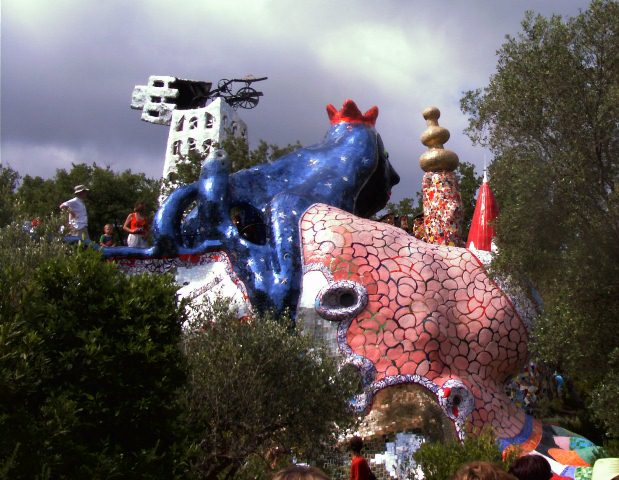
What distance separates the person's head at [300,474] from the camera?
3264 mm

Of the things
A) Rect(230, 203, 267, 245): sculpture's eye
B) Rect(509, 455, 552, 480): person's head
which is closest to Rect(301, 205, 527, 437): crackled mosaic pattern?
Rect(230, 203, 267, 245): sculpture's eye

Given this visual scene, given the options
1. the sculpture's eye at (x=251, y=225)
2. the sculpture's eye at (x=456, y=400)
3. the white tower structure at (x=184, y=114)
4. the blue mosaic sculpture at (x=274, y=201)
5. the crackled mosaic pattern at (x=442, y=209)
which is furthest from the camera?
the white tower structure at (x=184, y=114)

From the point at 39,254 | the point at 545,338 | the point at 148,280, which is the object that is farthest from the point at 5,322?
the point at 545,338

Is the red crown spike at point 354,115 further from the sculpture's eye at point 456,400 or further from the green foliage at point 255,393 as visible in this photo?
the green foliage at point 255,393

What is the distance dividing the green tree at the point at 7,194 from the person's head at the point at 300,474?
9847mm

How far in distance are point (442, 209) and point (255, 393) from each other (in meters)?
7.50

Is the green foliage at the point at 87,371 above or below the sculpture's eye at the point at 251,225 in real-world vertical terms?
below

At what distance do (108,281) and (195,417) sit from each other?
2.06 metres

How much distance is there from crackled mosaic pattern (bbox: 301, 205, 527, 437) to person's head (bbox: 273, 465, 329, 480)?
8.17 metres

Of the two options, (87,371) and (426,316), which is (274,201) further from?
(87,371)

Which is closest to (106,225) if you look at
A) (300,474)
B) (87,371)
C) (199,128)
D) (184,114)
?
(87,371)

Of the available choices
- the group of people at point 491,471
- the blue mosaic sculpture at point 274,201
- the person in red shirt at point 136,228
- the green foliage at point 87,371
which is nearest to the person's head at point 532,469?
the group of people at point 491,471

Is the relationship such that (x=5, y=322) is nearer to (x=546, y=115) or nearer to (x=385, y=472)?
(x=385, y=472)

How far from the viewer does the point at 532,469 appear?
428 centimetres
